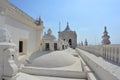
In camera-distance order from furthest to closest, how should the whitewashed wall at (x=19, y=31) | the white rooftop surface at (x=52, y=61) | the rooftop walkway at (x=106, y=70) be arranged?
the white rooftop surface at (x=52, y=61), the whitewashed wall at (x=19, y=31), the rooftop walkway at (x=106, y=70)

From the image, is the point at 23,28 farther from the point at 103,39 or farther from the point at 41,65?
the point at 103,39

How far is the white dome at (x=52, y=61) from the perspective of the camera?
925 centimetres

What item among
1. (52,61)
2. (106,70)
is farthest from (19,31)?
(106,70)

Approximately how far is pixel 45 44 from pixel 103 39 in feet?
17.4

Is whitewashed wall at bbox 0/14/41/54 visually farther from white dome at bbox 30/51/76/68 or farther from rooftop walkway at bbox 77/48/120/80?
rooftop walkway at bbox 77/48/120/80

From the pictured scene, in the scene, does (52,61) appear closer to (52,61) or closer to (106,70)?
(52,61)

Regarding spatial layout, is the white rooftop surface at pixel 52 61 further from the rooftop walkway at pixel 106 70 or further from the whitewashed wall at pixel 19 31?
the rooftop walkway at pixel 106 70

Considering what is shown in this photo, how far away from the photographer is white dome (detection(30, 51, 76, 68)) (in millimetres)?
9249

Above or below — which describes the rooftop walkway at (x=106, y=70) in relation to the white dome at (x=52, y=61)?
above

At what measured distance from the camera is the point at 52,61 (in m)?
9.41

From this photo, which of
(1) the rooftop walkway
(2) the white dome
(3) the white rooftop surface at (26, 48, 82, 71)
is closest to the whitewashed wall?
(3) the white rooftop surface at (26, 48, 82, 71)

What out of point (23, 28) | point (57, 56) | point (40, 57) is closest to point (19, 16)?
point (23, 28)

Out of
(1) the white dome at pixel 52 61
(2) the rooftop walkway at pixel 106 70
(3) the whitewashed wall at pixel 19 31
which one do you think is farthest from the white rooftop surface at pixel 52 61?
(2) the rooftop walkway at pixel 106 70

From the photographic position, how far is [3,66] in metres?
3.91
